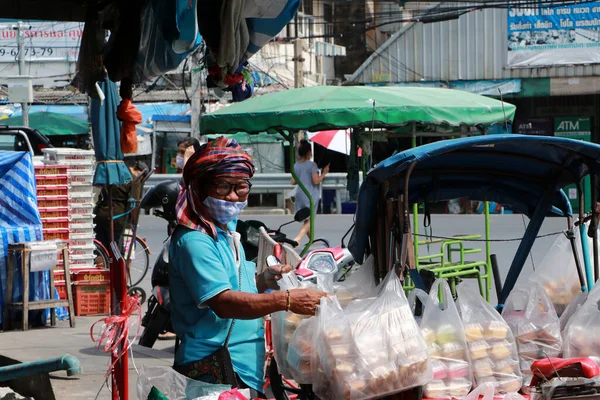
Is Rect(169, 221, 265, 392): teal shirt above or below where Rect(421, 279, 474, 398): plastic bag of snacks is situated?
above

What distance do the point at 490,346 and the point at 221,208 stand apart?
149 cm

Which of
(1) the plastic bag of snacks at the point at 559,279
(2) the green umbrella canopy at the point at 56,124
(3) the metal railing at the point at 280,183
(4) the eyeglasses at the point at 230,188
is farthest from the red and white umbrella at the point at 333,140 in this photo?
(4) the eyeglasses at the point at 230,188

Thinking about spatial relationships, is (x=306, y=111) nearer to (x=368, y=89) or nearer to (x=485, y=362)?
(x=368, y=89)

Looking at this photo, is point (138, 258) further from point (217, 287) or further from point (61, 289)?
point (217, 287)

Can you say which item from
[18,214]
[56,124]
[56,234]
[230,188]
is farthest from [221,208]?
[56,124]

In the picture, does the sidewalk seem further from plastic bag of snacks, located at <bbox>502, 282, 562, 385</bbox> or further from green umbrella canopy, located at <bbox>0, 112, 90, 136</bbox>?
green umbrella canopy, located at <bbox>0, 112, 90, 136</bbox>

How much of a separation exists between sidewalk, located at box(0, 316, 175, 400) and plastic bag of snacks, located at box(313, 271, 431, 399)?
2721 mm

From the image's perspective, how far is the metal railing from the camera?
23.2 m

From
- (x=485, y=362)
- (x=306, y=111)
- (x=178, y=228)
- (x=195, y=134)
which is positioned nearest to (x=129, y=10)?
(x=178, y=228)

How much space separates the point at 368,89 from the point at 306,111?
792mm

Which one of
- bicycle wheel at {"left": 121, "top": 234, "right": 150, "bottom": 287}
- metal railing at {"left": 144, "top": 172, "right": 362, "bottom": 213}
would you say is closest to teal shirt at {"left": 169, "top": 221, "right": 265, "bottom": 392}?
bicycle wheel at {"left": 121, "top": 234, "right": 150, "bottom": 287}

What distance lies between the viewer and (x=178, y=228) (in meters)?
3.58

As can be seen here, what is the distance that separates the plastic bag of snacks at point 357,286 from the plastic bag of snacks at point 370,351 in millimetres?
703

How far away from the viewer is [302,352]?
13.2 feet
